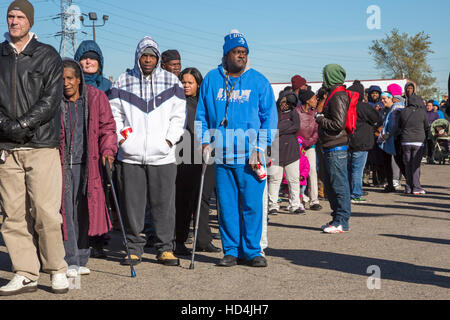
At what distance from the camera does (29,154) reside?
5.35 metres

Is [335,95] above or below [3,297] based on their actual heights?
above

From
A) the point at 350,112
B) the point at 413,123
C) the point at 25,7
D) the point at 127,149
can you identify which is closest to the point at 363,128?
the point at 413,123

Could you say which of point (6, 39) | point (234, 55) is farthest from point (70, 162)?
point (234, 55)

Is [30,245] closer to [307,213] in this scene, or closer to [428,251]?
[428,251]

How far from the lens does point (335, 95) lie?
8.75 meters

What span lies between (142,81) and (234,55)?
39.5 inches

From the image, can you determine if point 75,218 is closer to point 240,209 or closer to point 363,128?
point 240,209

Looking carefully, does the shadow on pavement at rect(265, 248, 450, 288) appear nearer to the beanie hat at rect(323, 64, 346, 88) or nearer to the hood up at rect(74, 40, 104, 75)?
the beanie hat at rect(323, 64, 346, 88)

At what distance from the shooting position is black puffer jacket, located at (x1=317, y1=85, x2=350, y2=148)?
8688 millimetres

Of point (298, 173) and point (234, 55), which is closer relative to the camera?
point (234, 55)

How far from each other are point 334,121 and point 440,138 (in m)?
15.4

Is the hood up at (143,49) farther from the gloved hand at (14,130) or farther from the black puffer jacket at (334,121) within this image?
the black puffer jacket at (334,121)

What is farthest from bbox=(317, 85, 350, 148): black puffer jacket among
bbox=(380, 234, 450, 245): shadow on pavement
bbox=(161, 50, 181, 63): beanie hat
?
bbox=(161, 50, 181, 63): beanie hat

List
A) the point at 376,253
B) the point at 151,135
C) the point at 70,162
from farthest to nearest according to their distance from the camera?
the point at 376,253 → the point at 151,135 → the point at 70,162
